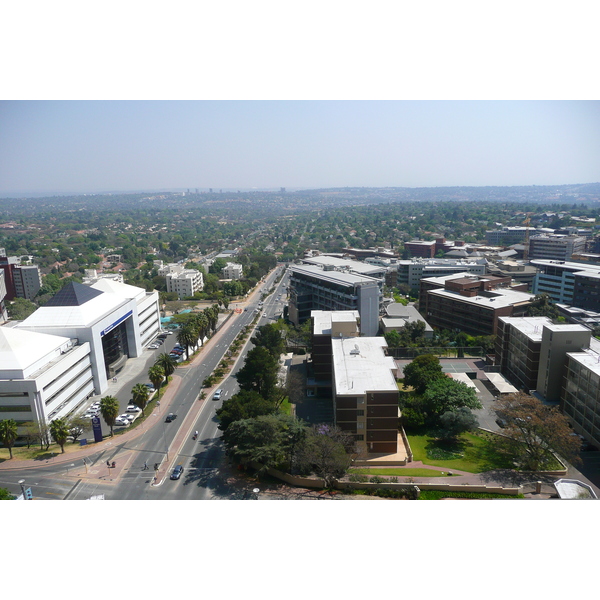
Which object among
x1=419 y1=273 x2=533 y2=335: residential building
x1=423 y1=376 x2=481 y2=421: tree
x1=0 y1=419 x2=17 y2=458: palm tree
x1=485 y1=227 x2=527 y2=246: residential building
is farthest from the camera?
x1=485 y1=227 x2=527 y2=246: residential building

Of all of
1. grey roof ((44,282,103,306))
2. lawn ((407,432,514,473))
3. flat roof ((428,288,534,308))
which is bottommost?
lawn ((407,432,514,473))

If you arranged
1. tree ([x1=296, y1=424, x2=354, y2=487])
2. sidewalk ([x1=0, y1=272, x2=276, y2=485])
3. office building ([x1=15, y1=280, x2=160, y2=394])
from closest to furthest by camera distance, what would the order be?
tree ([x1=296, y1=424, x2=354, y2=487])
sidewalk ([x1=0, y1=272, x2=276, y2=485])
office building ([x1=15, y1=280, x2=160, y2=394])

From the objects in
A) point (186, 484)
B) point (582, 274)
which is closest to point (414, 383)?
point (186, 484)

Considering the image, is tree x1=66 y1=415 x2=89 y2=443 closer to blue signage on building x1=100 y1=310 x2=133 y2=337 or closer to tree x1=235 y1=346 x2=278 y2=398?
blue signage on building x1=100 y1=310 x2=133 y2=337

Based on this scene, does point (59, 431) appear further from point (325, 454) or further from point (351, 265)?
point (351, 265)

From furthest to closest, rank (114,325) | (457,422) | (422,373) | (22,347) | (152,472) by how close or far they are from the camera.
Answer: (114,325) < (422,373) < (22,347) < (457,422) < (152,472)

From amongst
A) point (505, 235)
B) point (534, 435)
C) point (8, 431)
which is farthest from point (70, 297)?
point (505, 235)

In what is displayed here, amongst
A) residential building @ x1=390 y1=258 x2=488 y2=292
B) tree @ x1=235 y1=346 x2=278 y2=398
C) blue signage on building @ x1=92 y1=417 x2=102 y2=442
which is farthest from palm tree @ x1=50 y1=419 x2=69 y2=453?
residential building @ x1=390 y1=258 x2=488 y2=292

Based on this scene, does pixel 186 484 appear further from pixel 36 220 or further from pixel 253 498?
pixel 36 220
